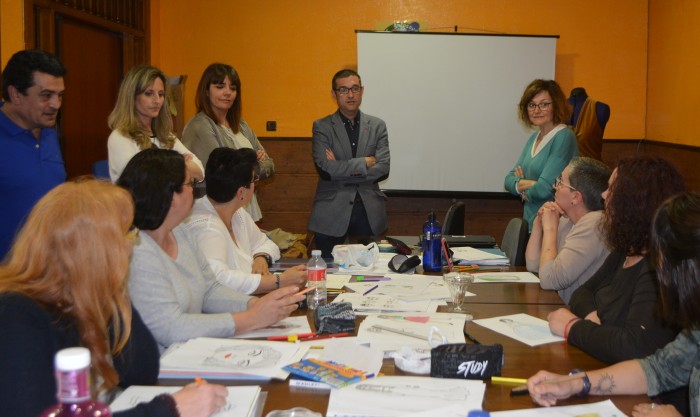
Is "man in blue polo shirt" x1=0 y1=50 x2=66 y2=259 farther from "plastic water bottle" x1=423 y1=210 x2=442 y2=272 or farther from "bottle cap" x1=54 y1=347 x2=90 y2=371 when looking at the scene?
Result: "bottle cap" x1=54 y1=347 x2=90 y2=371

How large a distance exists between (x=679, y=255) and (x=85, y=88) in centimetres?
474

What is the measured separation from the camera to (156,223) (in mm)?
2186

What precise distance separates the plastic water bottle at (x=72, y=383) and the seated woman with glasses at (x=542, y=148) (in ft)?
11.3

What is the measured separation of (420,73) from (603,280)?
3930 millimetres

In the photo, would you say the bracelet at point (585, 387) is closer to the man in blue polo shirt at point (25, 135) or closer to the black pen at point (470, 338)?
the black pen at point (470, 338)

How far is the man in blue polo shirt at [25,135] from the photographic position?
3.02m

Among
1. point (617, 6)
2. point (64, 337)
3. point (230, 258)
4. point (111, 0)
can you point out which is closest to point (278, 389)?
point (64, 337)

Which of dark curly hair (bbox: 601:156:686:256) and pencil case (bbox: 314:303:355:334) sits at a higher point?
dark curly hair (bbox: 601:156:686:256)

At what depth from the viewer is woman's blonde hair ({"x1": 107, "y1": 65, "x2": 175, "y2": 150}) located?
11.4 feet

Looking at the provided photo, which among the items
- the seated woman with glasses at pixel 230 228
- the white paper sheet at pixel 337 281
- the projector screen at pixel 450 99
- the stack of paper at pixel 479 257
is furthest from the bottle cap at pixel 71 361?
the projector screen at pixel 450 99

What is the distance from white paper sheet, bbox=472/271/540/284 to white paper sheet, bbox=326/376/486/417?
139cm

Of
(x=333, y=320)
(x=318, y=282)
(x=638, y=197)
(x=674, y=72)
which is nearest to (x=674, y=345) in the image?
(x=638, y=197)

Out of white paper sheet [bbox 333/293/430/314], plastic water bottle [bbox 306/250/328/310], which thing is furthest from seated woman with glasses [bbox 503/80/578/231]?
plastic water bottle [bbox 306/250/328/310]

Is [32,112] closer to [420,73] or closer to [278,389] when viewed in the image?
[278,389]
